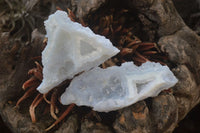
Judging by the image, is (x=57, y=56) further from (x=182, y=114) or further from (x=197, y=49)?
(x=197, y=49)

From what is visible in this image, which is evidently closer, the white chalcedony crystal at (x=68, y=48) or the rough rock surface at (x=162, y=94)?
the white chalcedony crystal at (x=68, y=48)

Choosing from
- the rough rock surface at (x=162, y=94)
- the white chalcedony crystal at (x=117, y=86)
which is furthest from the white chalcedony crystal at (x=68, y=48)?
the rough rock surface at (x=162, y=94)

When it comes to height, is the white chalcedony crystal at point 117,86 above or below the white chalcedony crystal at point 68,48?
below

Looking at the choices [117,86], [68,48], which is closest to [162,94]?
[117,86]

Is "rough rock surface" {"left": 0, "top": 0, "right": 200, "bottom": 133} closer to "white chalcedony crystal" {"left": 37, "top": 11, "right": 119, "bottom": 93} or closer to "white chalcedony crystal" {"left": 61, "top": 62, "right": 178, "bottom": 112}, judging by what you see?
"white chalcedony crystal" {"left": 61, "top": 62, "right": 178, "bottom": 112}

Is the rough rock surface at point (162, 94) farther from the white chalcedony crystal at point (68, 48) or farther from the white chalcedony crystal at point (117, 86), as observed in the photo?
the white chalcedony crystal at point (68, 48)

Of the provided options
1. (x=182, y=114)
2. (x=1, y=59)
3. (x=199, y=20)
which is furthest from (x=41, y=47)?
(x=199, y=20)
